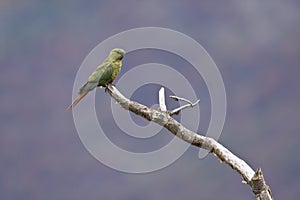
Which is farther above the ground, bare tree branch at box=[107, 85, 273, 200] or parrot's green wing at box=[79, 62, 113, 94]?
parrot's green wing at box=[79, 62, 113, 94]

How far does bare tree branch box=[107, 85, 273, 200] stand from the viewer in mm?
4145

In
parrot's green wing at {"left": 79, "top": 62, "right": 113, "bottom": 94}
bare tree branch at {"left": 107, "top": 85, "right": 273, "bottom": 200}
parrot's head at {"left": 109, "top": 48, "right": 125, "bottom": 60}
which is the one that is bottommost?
bare tree branch at {"left": 107, "top": 85, "right": 273, "bottom": 200}

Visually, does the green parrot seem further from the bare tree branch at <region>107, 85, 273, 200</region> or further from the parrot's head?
the bare tree branch at <region>107, 85, 273, 200</region>

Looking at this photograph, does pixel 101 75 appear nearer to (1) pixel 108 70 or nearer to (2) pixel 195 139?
(1) pixel 108 70

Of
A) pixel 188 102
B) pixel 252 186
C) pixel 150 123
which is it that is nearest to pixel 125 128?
pixel 150 123

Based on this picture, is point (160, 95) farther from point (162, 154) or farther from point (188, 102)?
point (162, 154)

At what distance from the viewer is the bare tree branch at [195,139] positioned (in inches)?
163

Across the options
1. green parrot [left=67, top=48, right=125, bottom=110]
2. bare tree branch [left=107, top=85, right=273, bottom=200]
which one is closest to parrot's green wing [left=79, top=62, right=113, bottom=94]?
green parrot [left=67, top=48, right=125, bottom=110]

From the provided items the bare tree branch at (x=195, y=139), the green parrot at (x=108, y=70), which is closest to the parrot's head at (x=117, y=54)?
the green parrot at (x=108, y=70)

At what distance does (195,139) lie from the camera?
4395 millimetres

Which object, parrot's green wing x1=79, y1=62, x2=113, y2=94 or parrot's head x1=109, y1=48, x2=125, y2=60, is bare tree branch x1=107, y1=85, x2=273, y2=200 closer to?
parrot's green wing x1=79, y1=62, x2=113, y2=94

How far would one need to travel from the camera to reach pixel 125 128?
4.60 metres

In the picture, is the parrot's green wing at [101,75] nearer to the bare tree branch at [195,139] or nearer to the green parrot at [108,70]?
the green parrot at [108,70]

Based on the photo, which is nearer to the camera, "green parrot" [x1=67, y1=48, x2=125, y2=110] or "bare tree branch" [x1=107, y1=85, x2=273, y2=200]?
"bare tree branch" [x1=107, y1=85, x2=273, y2=200]
